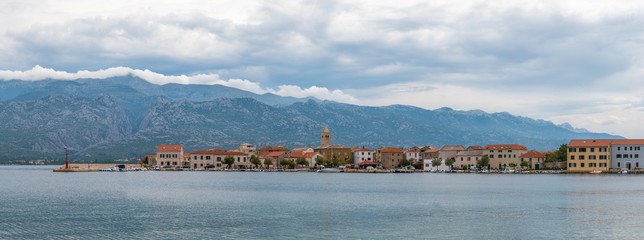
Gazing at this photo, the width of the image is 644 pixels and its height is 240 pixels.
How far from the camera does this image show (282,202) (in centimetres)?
7450

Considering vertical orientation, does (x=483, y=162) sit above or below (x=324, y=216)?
above

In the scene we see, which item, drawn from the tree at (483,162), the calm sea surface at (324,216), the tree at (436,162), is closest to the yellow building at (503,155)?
the tree at (483,162)

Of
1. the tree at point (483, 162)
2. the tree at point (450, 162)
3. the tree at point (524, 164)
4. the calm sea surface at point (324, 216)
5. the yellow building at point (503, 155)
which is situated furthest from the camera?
the tree at point (450, 162)

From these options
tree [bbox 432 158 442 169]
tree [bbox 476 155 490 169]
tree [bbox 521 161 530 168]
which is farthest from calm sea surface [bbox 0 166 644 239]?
tree [bbox 432 158 442 169]

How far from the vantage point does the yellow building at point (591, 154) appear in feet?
524

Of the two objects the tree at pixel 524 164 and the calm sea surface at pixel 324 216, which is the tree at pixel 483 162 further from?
the calm sea surface at pixel 324 216

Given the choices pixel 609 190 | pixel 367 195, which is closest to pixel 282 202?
pixel 367 195

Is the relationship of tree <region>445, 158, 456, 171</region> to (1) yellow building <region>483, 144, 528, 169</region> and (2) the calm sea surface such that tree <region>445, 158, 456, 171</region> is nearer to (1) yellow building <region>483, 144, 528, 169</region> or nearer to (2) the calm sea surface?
(1) yellow building <region>483, 144, 528, 169</region>

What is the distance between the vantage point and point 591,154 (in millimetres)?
160875

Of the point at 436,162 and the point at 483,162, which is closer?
the point at 483,162

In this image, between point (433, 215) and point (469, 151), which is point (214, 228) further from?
point (469, 151)

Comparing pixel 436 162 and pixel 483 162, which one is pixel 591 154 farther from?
pixel 436 162

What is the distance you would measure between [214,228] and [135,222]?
7.11 metres

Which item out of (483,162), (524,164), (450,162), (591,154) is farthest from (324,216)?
(450,162)
